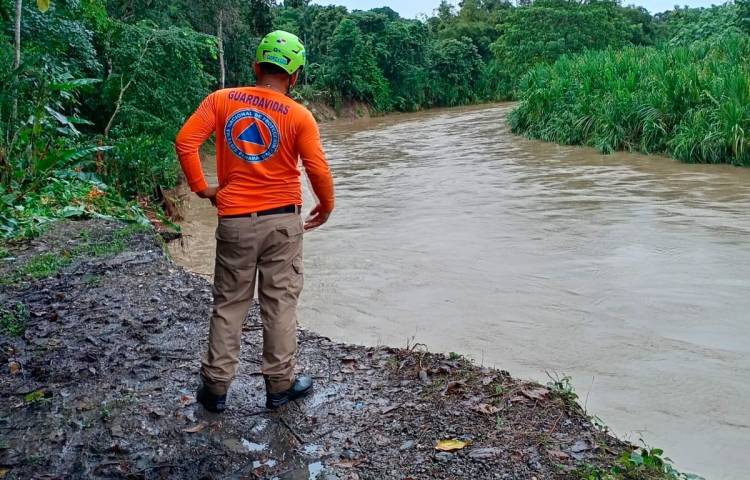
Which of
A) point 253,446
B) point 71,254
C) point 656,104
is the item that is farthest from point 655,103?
point 253,446

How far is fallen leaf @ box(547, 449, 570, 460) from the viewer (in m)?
2.99

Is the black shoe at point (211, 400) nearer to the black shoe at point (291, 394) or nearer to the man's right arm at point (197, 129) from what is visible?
the black shoe at point (291, 394)

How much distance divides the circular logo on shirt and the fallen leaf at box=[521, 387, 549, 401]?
71.7 inches

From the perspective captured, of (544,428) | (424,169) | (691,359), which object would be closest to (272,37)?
(544,428)

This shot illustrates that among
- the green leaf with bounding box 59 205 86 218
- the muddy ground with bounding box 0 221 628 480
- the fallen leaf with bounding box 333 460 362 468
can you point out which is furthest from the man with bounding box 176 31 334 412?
the green leaf with bounding box 59 205 86 218

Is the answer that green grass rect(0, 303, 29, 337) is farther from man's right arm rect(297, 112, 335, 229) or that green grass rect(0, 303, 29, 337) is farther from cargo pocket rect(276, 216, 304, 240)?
man's right arm rect(297, 112, 335, 229)

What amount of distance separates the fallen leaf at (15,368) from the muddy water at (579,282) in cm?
229

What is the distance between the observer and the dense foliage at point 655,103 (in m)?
12.8

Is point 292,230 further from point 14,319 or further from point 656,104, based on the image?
point 656,104

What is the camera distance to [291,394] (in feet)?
11.8

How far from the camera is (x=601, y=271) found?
6.95 meters

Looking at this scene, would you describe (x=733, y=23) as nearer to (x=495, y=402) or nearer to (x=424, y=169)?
(x=424, y=169)

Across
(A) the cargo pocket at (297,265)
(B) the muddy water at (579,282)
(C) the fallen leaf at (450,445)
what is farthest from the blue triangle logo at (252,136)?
(B) the muddy water at (579,282)

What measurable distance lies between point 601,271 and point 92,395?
16.7 feet
